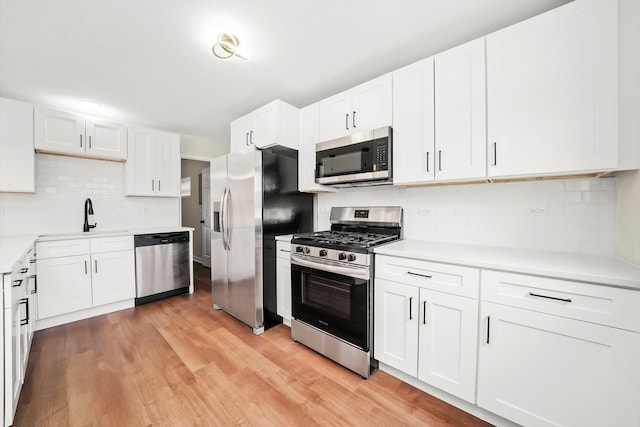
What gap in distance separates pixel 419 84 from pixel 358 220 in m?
1.34

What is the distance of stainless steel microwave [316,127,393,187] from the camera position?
2064 millimetres

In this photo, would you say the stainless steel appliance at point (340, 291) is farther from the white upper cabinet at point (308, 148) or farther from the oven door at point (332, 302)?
the white upper cabinet at point (308, 148)

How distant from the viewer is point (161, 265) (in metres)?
3.39

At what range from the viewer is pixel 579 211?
162cm

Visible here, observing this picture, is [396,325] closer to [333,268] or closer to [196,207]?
[333,268]

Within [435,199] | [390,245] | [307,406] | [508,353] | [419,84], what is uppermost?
[419,84]

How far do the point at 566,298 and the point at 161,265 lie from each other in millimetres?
4050

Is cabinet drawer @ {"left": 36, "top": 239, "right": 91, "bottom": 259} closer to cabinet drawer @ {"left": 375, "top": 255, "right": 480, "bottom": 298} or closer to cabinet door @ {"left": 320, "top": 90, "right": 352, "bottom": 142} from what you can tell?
cabinet door @ {"left": 320, "top": 90, "right": 352, "bottom": 142}

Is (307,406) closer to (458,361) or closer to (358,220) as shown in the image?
(458,361)

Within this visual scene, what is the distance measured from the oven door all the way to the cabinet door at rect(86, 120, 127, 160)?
294 cm

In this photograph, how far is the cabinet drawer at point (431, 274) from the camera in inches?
57.7

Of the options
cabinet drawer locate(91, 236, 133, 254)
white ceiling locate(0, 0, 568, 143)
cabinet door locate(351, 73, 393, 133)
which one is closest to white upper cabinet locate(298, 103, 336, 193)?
white ceiling locate(0, 0, 568, 143)

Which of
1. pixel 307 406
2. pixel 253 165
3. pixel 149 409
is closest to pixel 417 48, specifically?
pixel 253 165

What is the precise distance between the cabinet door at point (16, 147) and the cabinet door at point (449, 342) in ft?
13.7
